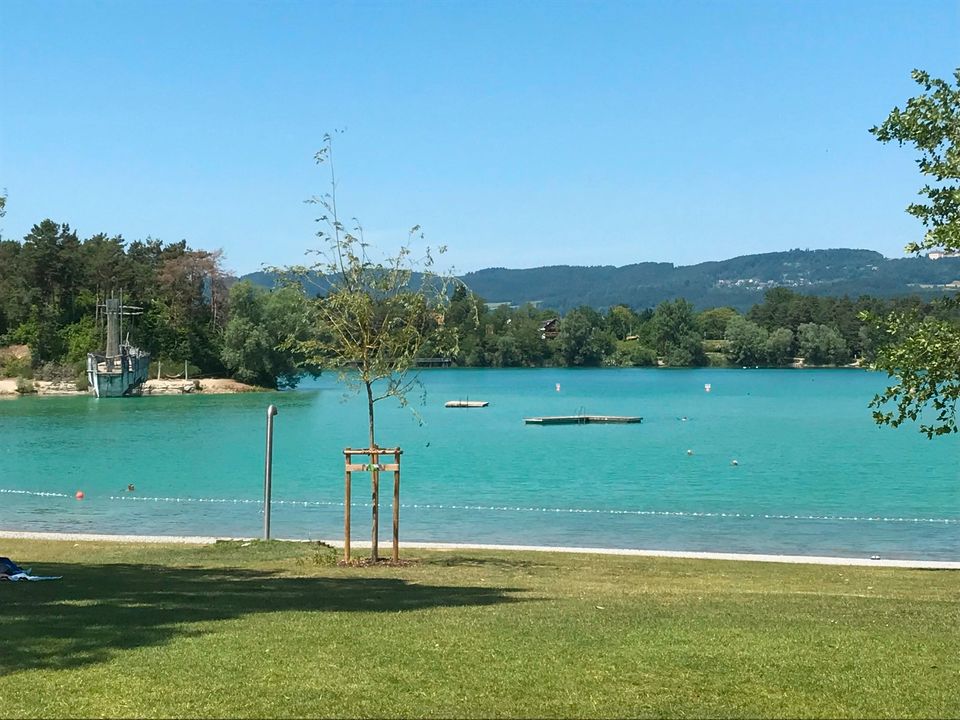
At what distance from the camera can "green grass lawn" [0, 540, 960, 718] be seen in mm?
7098

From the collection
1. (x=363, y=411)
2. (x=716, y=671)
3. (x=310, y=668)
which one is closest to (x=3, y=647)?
(x=310, y=668)

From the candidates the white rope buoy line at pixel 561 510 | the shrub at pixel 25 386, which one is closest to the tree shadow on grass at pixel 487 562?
the white rope buoy line at pixel 561 510

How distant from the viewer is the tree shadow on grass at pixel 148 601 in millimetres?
8648

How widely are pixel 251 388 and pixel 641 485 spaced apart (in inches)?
3091

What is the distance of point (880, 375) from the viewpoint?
176125 millimetres

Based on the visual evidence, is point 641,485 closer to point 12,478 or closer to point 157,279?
point 12,478

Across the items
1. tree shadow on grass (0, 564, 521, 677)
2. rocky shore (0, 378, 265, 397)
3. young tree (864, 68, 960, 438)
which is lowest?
rocky shore (0, 378, 265, 397)

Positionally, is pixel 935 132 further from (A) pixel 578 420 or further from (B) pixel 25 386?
(B) pixel 25 386

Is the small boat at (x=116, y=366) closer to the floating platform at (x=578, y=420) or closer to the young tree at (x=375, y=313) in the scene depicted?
the floating platform at (x=578, y=420)

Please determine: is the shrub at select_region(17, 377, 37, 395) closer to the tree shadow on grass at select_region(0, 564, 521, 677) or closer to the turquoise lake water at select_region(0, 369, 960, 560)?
the turquoise lake water at select_region(0, 369, 960, 560)

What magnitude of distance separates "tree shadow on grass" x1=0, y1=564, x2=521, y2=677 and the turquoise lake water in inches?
445

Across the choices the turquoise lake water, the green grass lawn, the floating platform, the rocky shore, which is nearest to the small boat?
the rocky shore

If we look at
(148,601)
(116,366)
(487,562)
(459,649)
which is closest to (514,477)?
(487,562)

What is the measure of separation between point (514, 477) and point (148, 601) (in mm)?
31682
